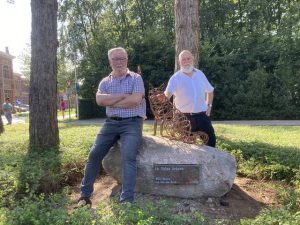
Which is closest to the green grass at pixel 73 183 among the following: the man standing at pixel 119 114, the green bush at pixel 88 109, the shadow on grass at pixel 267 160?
the shadow on grass at pixel 267 160

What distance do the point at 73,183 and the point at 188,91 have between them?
2.33 metres

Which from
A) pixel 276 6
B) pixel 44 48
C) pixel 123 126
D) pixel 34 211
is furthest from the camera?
pixel 276 6

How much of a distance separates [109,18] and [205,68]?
12.1 m

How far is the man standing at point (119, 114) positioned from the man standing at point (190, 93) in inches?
29.0

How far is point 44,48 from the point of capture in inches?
274

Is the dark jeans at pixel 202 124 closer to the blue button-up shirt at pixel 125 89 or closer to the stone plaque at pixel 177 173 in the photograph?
the stone plaque at pixel 177 173

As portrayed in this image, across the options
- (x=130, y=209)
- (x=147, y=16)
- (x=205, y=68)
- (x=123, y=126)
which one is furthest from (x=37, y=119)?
(x=147, y=16)

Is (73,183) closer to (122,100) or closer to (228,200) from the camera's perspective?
(122,100)

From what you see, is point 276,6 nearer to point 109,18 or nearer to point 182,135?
point 109,18

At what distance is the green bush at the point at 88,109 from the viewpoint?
25031 millimetres

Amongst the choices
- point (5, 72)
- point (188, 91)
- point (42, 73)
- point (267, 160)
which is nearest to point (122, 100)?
point (188, 91)

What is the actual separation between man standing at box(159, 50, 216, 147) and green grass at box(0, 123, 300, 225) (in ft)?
4.69

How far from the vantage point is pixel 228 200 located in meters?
5.07

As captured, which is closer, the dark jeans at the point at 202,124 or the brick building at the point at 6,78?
the dark jeans at the point at 202,124
